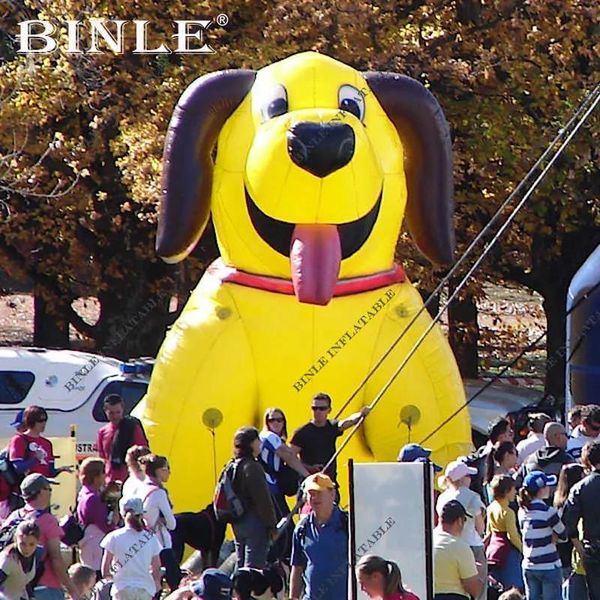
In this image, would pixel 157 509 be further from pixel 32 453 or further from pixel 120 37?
pixel 120 37

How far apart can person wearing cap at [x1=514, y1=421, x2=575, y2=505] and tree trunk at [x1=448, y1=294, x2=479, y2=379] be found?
9.99m

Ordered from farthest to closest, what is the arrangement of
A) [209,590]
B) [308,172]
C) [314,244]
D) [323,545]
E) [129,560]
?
1. [314,244]
2. [308,172]
3. [129,560]
4. [323,545]
5. [209,590]

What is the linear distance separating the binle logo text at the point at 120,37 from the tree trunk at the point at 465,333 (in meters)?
4.31

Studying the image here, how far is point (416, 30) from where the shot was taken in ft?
66.3

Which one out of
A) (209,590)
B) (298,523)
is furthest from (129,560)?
(209,590)

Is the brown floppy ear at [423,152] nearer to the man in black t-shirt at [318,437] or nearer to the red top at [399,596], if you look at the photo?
the man in black t-shirt at [318,437]

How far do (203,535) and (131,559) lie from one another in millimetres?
2193

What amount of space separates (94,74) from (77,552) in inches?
396

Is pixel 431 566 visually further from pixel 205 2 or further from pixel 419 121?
pixel 205 2

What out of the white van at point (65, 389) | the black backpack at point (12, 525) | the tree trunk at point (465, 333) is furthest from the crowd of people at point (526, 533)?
the tree trunk at point (465, 333)

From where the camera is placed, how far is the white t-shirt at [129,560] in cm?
992

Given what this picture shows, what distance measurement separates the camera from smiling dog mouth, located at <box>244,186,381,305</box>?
490 inches

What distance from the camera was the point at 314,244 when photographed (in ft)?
41.0

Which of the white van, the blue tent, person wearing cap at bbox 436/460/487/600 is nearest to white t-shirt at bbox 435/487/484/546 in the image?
person wearing cap at bbox 436/460/487/600
